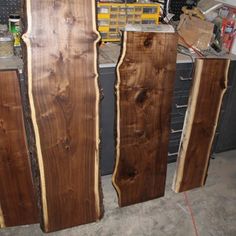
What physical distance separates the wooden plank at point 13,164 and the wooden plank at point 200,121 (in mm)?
969

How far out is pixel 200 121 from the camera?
1688mm

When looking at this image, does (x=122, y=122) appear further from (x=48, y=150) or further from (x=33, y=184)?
(x=33, y=184)

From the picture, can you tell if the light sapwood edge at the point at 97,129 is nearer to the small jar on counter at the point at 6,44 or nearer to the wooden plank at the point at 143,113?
the wooden plank at the point at 143,113

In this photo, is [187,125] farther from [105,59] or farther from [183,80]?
[105,59]

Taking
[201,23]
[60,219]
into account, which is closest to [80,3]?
[201,23]

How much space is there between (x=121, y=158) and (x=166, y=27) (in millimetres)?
764

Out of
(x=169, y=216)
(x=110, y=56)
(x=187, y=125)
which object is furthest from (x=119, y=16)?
(x=169, y=216)

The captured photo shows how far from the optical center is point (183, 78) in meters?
1.67

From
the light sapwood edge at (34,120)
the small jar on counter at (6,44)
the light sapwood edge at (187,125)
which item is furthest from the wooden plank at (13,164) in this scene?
the light sapwood edge at (187,125)

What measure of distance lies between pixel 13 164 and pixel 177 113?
1.09m

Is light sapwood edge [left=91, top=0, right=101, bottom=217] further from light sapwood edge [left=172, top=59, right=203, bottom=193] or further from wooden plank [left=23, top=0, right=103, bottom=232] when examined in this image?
light sapwood edge [left=172, top=59, right=203, bottom=193]

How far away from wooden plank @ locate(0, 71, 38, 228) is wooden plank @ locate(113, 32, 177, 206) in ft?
1.63

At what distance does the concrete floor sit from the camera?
154 cm

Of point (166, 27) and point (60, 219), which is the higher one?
point (166, 27)
